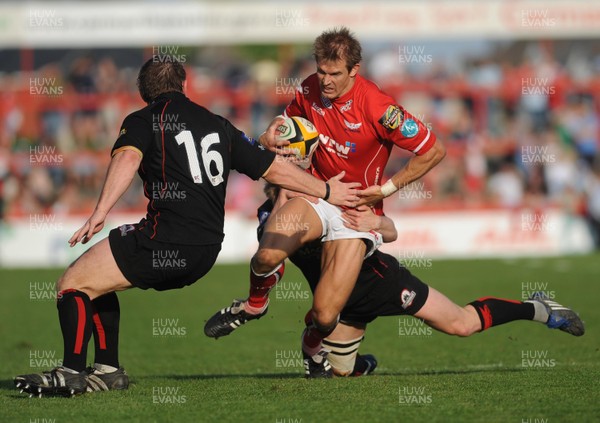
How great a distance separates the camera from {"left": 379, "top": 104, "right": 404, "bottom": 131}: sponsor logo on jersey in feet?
24.7

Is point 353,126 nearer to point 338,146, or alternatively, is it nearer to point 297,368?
point 338,146

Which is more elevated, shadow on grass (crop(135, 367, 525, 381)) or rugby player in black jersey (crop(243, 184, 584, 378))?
rugby player in black jersey (crop(243, 184, 584, 378))

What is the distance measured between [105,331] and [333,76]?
2.62 metres

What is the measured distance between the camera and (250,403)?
6.48 meters

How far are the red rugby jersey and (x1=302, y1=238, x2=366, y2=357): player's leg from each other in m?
0.62

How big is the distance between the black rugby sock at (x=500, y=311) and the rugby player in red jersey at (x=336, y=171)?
1.10 meters

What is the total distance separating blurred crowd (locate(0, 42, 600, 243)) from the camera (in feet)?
71.6

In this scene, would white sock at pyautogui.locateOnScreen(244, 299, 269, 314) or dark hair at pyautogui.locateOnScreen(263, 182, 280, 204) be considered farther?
dark hair at pyautogui.locateOnScreen(263, 182, 280, 204)

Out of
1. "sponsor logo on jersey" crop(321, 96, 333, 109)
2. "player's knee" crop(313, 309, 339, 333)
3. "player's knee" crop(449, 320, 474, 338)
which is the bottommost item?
"player's knee" crop(449, 320, 474, 338)

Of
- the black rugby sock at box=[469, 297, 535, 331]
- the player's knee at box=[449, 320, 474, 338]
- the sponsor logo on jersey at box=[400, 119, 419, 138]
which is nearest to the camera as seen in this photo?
the sponsor logo on jersey at box=[400, 119, 419, 138]

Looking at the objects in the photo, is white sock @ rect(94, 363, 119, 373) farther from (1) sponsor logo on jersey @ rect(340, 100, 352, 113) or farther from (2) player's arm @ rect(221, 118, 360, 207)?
(1) sponsor logo on jersey @ rect(340, 100, 352, 113)

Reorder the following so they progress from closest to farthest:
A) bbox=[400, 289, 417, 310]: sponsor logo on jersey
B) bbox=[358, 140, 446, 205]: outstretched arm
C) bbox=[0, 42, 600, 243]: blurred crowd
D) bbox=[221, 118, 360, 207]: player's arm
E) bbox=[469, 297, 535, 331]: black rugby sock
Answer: bbox=[221, 118, 360, 207]: player's arm → bbox=[358, 140, 446, 205]: outstretched arm → bbox=[400, 289, 417, 310]: sponsor logo on jersey → bbox=[469, 297, 535, 331]: black rugby sock → bbox=[0, 42, 600, 243]: blurred crowd

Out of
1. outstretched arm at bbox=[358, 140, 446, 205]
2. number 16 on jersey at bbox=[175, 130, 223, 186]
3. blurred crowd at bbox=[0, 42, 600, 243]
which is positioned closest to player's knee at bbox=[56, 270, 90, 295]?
number 16 on jersey at bbox=[175, 130, 223, 186]

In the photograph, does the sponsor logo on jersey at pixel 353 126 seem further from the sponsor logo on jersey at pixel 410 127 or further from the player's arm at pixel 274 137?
the player's arm at pixel 274 137
